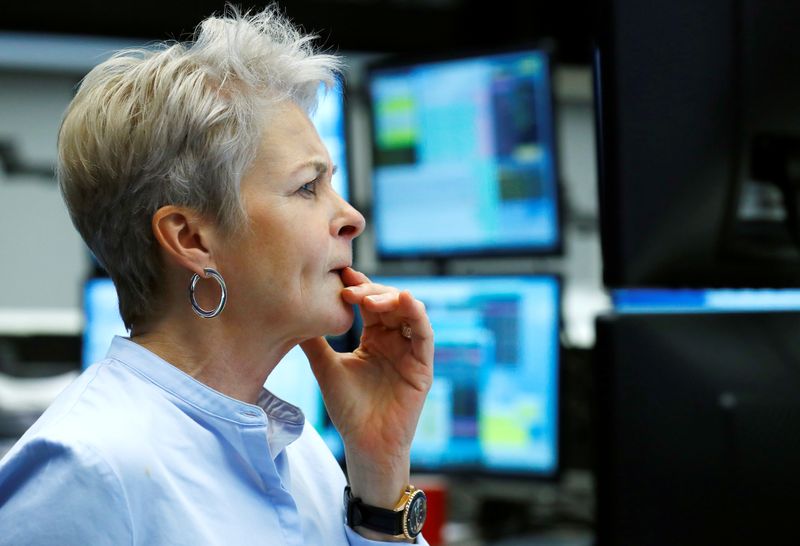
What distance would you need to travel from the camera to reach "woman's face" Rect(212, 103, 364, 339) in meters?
0.98

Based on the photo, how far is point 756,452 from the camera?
92 centimetres

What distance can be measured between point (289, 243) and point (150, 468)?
27 cm

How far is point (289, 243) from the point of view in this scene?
99cm

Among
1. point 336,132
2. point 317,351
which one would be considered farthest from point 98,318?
point 317,351

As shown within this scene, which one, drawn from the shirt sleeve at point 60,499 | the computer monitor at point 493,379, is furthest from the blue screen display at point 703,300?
the computer monitor at point 493,379

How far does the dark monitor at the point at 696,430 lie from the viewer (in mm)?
895

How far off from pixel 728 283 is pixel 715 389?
10cm

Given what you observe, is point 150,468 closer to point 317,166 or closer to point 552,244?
point 317,166

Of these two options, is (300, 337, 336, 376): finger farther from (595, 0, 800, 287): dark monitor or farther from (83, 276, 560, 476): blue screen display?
(83, 276, 560, 476): blue screen display

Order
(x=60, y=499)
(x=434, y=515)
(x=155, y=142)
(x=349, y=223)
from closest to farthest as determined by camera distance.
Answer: (x=60, y=499)
(x=155, y=142)
(x=349, y=223)
(x=434, y=515)

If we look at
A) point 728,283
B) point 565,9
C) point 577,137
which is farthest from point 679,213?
point 577,137

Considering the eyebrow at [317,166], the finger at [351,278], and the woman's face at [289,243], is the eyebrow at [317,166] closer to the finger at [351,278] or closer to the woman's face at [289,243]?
the woman's face at [289,243]

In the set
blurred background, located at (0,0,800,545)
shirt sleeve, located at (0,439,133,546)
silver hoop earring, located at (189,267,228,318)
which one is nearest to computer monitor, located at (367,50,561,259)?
blurred background, located at (0,0,800,545)

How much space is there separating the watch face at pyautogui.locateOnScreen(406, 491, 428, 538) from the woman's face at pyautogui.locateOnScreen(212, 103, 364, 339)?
25 centimetres
